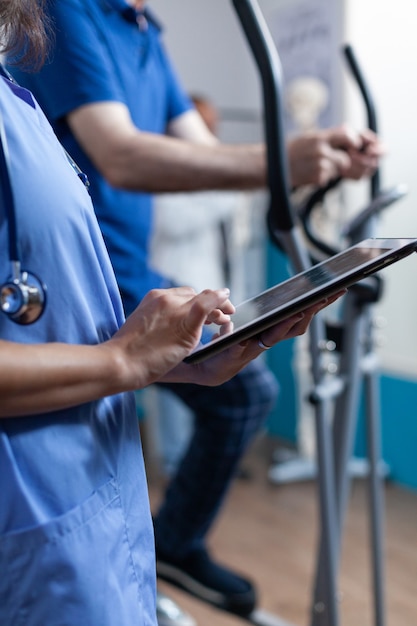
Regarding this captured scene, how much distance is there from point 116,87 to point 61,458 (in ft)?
2.50

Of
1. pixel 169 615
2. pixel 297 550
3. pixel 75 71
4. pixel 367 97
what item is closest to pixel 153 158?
pixel 75 71

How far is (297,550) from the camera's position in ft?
7.61

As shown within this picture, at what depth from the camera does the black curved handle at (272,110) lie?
100 centimetres

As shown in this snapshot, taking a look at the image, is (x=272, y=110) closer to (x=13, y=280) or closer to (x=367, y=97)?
(x=367, y=97)

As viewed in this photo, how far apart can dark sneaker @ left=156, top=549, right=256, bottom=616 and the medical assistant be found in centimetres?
93

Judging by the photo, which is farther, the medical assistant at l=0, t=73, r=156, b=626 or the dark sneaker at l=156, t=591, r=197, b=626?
the dark sneaker at l=156, t=591, r=197, b=626

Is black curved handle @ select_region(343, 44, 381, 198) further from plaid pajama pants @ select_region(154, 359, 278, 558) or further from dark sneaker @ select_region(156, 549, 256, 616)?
dark sneaker @ select_region(156, 549, 256, 616)

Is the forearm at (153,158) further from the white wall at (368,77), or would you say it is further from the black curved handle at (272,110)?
the white wall at (368,77)

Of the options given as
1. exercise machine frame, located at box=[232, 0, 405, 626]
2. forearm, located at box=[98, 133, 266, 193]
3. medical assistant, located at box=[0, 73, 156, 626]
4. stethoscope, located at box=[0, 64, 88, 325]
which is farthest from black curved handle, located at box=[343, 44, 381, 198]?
stethoscope, located at box=[0, 64, 88, 325]

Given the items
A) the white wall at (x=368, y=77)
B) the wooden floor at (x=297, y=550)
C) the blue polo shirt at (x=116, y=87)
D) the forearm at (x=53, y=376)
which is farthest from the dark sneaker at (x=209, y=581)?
the forearm at (x=53, y=376)

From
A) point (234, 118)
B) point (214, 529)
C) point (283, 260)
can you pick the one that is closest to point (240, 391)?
point (214, 529)

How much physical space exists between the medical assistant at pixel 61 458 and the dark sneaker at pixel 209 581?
0.93 m

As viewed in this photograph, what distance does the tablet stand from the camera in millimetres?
579

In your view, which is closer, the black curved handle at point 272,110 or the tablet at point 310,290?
the tablet at point 310,290
